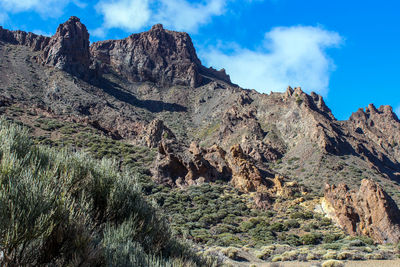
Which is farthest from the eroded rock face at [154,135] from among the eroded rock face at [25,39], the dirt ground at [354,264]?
the eroded rock face at [25,39]

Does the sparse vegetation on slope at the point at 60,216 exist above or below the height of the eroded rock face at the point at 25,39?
below

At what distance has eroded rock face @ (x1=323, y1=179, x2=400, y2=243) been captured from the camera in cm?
1959

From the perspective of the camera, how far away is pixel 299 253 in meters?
15.8

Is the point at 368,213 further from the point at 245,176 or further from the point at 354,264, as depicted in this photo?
the point at 245,176

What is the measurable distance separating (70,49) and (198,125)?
37.5 metres

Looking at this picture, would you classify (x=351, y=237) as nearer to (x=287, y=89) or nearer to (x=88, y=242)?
(x=88, y=242)

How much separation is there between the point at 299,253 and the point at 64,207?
46.1 ft

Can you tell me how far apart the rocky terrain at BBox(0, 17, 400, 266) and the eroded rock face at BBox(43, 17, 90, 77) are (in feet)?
1.07

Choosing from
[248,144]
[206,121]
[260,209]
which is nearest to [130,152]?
[260,209]

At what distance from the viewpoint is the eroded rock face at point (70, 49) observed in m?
74.4

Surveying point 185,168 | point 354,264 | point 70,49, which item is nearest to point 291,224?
point 354,264

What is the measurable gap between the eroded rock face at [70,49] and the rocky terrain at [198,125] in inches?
12.8

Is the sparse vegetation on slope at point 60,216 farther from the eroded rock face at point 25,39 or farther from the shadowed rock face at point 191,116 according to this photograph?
the eroded rock face at point 25,39

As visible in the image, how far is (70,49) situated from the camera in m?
77.9
